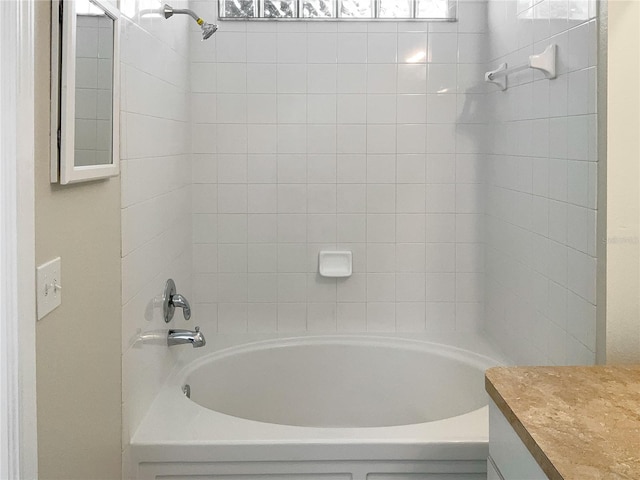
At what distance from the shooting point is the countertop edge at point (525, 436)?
119 centimetres

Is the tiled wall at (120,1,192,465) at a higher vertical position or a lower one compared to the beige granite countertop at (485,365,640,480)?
higher

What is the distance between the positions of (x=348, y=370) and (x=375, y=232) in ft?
2.04

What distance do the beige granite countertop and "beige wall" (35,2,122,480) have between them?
2.97 ft

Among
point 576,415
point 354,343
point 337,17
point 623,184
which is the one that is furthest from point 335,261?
point 576,415

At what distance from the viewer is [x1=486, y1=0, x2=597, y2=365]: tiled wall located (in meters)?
2.12

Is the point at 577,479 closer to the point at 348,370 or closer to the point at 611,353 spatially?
the point at 611,353

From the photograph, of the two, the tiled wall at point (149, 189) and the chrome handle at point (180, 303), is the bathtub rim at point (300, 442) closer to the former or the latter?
the tiled wall at point (149, 189)

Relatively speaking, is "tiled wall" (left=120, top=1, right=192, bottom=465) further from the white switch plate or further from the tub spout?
the white switch plate

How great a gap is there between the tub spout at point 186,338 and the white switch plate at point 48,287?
118 cm

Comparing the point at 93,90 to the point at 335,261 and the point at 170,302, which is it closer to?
the point at 170,302

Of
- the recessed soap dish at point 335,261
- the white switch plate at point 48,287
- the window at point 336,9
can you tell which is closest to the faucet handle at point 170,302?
the recessed soap dish at point 335,261

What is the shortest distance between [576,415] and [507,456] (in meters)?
0.18

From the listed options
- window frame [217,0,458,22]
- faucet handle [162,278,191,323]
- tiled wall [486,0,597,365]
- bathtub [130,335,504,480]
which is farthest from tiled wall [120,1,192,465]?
tiled wall [486,0,597,365]

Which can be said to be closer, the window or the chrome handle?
the chrome handle
